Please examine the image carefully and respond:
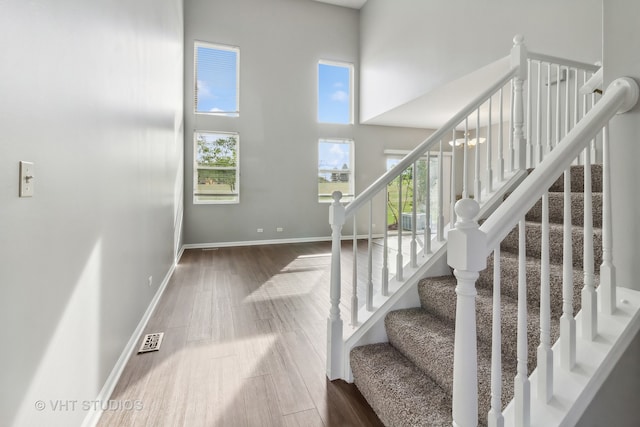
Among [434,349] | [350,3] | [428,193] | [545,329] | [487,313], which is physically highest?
[350,3]

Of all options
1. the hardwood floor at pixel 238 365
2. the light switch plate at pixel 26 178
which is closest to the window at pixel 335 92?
the hardwood floor at pixel 238 365

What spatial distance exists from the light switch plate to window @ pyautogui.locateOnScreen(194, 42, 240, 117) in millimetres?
5715

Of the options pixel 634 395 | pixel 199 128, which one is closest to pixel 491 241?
pixel 634 395

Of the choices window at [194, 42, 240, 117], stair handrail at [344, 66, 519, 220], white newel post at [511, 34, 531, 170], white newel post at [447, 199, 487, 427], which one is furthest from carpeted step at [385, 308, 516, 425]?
window at [194, 42, 240, 117]

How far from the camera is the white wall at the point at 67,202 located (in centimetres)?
98

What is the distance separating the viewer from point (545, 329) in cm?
102

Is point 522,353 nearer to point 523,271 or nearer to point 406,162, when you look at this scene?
point 523,271

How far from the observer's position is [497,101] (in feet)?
18.4

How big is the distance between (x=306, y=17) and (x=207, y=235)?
506 centimetres

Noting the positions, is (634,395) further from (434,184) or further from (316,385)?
(434,184)

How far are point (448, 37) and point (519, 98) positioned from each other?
299 cm

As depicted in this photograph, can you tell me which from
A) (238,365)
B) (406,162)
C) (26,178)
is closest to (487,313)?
(406,162)

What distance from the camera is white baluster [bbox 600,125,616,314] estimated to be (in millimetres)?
1137

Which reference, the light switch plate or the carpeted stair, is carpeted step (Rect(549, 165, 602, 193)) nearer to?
the carpeted stair
